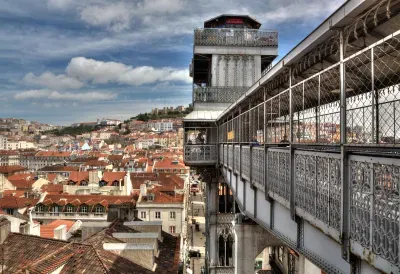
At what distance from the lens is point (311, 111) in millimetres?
7895

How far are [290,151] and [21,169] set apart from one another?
100.0 metres

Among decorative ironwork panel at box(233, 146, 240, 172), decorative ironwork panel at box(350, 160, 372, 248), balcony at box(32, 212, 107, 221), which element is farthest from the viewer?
balcony at box(32, 212, 107, 221)

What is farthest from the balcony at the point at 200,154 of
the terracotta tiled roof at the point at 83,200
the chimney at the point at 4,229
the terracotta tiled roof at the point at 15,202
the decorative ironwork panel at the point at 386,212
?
the terracotta tiled roof at the point at 15,202

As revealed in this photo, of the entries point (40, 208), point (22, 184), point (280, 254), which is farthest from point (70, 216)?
point (22, 184)

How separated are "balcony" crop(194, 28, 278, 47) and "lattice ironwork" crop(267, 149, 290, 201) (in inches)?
564

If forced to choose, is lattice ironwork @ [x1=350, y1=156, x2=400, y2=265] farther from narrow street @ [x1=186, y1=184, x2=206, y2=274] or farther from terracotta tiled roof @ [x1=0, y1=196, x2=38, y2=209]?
terracotta tiled roof @ [x1=0, y1=196, x2=38, y2=209]

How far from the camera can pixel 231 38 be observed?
20750 mm

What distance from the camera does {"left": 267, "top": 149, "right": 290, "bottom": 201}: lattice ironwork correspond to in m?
6.06

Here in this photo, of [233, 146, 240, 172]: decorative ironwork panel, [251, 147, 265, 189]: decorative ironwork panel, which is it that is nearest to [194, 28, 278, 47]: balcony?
[233, 146, 240, 172]: decorative ironwork panel

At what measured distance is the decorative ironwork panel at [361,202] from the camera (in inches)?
140

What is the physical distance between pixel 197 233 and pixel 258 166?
39861 millimetres

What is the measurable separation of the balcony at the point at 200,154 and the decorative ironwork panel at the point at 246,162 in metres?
8.35

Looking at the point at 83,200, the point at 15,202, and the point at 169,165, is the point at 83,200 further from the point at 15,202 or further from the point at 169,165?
the point at 169,165

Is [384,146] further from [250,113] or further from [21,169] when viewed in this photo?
[21,169]
